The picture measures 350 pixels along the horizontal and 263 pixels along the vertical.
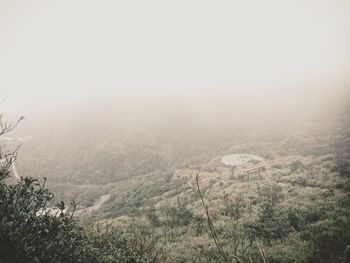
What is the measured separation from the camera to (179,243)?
11.0 metres

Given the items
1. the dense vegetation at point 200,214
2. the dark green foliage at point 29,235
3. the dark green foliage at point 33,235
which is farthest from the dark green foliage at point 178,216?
the dark green foliage at point 29,235

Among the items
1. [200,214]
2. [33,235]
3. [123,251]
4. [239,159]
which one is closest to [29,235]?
[33,235]

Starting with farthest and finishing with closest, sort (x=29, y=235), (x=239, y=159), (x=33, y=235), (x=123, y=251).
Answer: (x=239, y=159), (x=123, y=251), (x=33, y=235), (x=29, y=235)

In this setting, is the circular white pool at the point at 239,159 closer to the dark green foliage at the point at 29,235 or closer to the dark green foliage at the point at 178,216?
the dark green foliage at the point at 178,216

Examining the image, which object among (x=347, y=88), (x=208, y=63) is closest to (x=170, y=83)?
(x=208, y=63)

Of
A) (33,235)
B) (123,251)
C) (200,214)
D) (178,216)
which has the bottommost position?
(178,216)

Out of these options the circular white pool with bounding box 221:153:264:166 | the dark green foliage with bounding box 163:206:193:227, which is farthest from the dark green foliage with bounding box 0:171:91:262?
the circular white pool with bounding box 221:153:264:166

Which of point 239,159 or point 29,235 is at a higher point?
point 29,235

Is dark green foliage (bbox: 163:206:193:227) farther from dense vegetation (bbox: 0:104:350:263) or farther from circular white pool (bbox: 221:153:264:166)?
circular white pool (bbox: 221:153:264:166)

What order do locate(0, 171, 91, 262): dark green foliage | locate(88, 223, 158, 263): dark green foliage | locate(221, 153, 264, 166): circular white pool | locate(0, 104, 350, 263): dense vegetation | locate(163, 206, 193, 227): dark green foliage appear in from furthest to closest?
1. locate(221, 153, 264, 166): circular white pool
2. locate(163, 206, 193, 227): dark green foliage
3. locate(88, 223, 158, 263): dark green foliage
4. locate(0, 104, 350, 263): dense vegetation
5. locate(0, 171, 91, 262): dark green foliage

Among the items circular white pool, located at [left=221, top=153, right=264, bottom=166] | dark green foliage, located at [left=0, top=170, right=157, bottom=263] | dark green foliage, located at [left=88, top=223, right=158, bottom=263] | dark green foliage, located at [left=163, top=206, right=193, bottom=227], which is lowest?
circular white pool, located at [left=221, top=153, right=264, bottom=166]

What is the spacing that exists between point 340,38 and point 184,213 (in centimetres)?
16160

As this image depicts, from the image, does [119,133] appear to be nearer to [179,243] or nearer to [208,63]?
[179,243]

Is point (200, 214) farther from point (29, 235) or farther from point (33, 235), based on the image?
point (29, 235)
